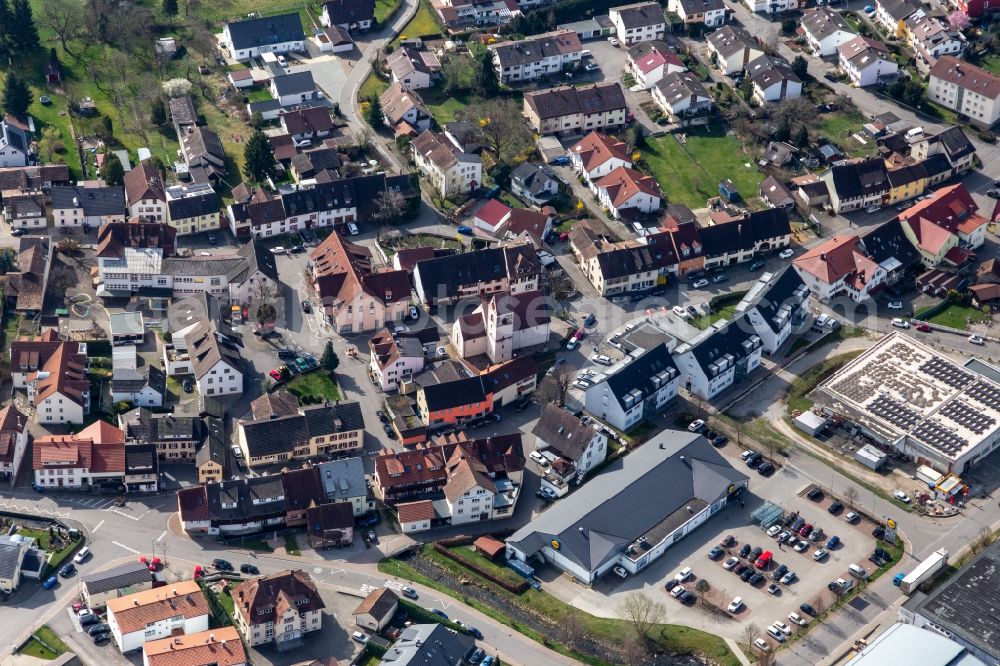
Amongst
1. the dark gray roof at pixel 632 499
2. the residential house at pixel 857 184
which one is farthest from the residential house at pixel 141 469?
the residential house at pixel 857 184

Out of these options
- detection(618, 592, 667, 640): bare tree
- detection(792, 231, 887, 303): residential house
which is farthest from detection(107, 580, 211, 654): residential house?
detection(792, 231, 887, 303): residential house

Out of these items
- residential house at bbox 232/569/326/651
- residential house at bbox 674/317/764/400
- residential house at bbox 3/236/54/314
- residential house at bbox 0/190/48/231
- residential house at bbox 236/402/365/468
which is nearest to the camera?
residential house at bbox 232/569/326/651

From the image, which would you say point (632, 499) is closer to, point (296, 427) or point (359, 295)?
point (296, 427)

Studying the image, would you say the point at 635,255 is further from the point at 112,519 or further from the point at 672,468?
Result: the point at 112,519

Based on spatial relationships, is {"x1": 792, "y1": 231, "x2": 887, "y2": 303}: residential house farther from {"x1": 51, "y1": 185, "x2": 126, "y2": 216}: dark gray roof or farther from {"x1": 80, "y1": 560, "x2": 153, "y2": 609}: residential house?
{"x1": 80, "y1": 560, "x2": 153, "y2": 609}: residential house

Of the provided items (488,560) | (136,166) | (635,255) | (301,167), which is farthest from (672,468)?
(136,166)

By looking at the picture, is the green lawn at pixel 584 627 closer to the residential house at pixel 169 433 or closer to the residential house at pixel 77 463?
the residential house at pixel 169 433

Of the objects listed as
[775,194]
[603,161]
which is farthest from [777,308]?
[603,161]

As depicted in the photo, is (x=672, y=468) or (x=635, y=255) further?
(x=635, y=255)
